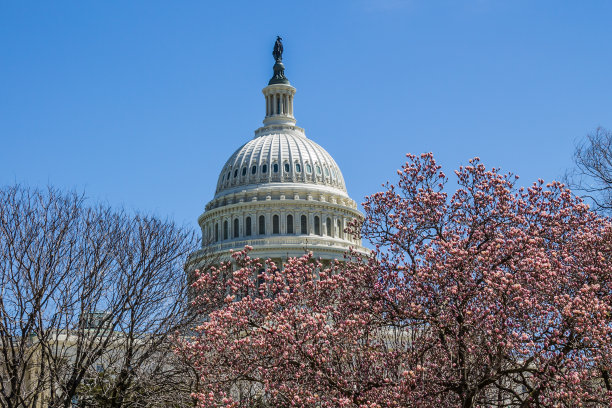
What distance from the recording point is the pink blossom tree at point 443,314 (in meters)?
18.8

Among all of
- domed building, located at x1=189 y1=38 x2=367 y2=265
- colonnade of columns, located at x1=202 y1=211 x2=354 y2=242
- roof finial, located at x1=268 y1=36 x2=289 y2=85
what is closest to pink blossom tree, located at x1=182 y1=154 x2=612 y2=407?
domed building, located at x1=189 y1=38 x2=367 y2=265

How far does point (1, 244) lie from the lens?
3328cm

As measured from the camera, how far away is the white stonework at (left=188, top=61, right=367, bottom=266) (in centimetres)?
10509

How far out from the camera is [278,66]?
125562 mm

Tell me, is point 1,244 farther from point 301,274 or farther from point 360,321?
point 360,321

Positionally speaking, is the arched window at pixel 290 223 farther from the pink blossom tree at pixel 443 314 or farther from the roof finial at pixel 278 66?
the pink blossom tree at pixel 443 314

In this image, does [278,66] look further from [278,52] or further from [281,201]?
[281,201]

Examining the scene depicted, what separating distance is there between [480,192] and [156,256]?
1808 centimetres

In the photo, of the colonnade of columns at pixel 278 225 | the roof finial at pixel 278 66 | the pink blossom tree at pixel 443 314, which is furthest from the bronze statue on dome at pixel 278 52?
the pink blossom tree at pixel 443 314

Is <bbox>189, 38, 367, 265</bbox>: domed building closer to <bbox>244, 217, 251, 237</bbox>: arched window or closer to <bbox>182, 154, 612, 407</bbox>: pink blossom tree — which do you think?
<bbox>244, 217, 251, 237</bbox>: arched window

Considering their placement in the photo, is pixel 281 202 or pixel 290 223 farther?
pixel 290 223

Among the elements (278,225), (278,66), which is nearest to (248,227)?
(278,225)

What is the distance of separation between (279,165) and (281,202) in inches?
253

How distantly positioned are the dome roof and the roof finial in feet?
32.5
